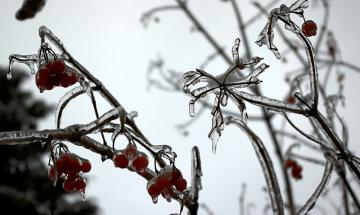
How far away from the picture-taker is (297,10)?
4.61ft

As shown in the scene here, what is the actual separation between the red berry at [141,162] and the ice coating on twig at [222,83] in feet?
0.81

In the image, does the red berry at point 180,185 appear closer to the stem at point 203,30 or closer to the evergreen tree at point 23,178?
the stem at point 203,30

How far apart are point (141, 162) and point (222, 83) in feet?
1.35

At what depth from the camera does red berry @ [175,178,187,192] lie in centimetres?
141

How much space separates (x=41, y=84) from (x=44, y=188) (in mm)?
9391

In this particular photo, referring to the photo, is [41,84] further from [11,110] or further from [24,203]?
[11,110]

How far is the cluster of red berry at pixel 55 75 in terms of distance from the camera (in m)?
1.50

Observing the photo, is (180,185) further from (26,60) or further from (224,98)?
(26,60)

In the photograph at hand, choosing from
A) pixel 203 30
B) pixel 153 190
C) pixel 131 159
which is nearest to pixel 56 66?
pixel 131 159

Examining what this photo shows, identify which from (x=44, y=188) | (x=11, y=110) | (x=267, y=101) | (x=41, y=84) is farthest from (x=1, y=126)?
(x=267, y=101)

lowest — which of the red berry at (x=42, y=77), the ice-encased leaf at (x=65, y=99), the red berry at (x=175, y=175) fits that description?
the red berry at (x=175, y=175)

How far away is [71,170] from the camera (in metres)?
1.50

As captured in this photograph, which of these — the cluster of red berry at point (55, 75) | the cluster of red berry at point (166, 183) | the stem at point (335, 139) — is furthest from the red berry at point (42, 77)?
the stem at point (335, 139)

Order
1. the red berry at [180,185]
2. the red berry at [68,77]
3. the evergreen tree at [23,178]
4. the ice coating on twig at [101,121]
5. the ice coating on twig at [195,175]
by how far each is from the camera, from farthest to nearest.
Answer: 1. the evergreen tree at [23,178]
2. the red berry at [68,77]
3. the red berry at [180,185]
4. the ice coating on twig at [195,175]
5. the ice coating on twig at [101,121]
